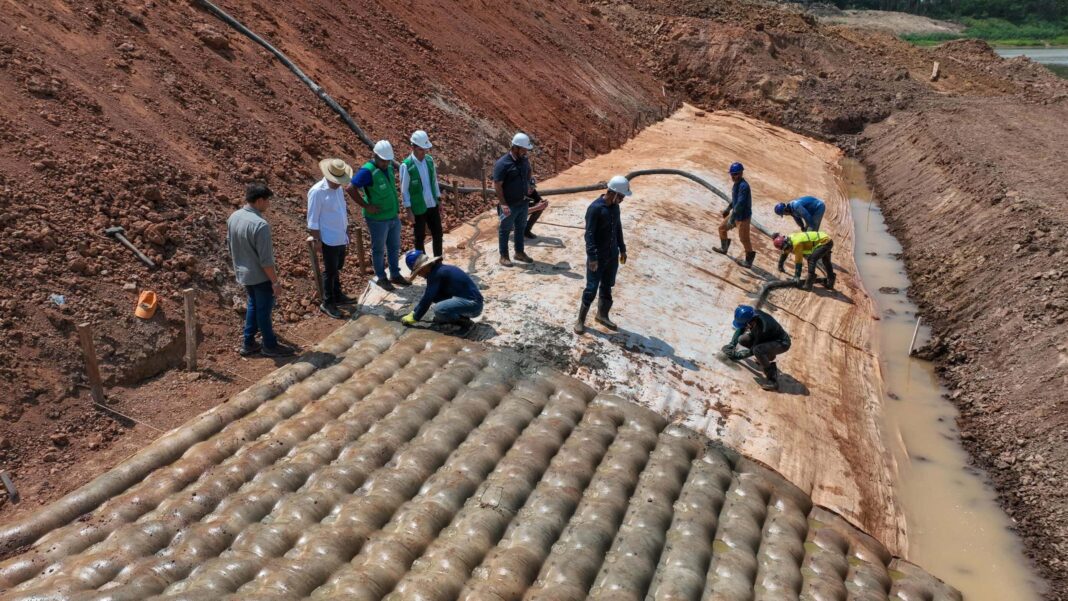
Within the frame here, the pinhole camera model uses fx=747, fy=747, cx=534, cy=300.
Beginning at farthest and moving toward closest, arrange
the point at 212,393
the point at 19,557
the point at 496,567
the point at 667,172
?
the point at 667,172
the point at 212,393
the point at 496,567
the point at 19,557

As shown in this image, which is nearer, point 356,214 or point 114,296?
point 114,296

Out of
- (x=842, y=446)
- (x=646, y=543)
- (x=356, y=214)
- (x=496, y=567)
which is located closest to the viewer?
(x=496, y=567)

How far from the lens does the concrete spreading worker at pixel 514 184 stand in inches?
347

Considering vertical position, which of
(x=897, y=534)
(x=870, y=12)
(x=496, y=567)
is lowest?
(x=897, y=534)

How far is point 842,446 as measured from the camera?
25.3ft

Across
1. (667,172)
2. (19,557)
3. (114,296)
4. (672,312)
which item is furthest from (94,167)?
(667,172)

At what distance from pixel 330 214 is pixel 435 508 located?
344cm

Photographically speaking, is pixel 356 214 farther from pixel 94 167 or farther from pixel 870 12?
pixel 870 12

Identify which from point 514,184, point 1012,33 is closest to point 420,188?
point 514,184

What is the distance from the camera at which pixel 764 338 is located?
319 inches

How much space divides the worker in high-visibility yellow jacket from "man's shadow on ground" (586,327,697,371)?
334 cm

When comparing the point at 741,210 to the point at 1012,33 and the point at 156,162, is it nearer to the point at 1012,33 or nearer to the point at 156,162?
the point at 156,162

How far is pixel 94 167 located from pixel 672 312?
6.60 meters

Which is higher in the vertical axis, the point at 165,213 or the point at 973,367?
the point at 165,213
